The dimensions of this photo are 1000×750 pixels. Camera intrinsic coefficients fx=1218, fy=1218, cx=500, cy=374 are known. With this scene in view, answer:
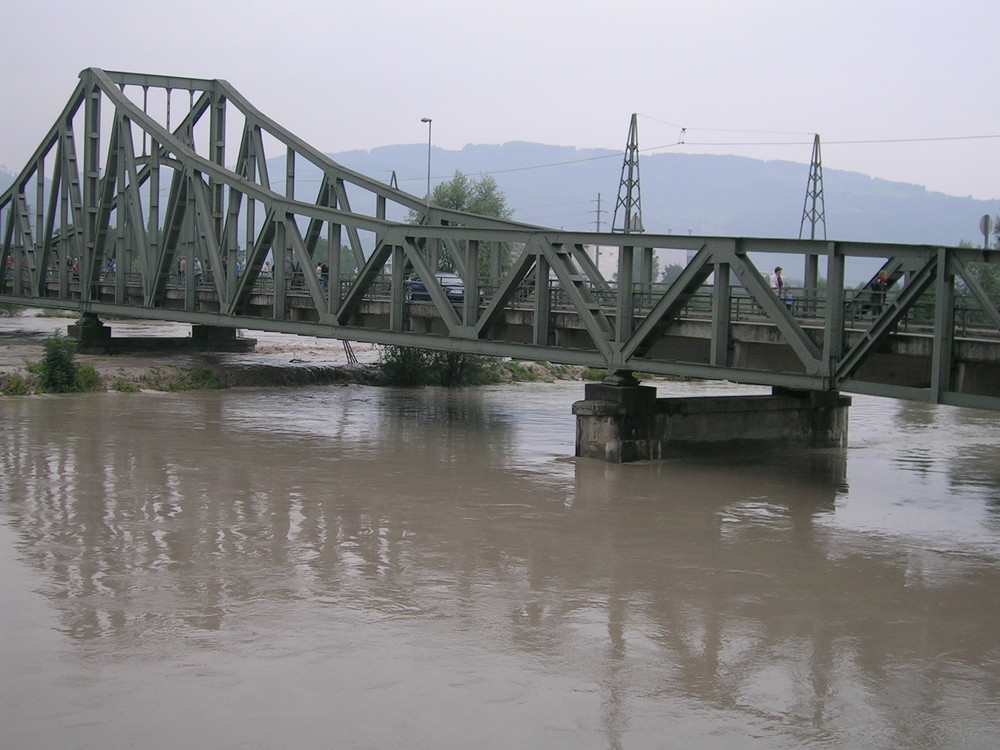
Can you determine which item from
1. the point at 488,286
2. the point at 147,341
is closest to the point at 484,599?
the point at 488,286

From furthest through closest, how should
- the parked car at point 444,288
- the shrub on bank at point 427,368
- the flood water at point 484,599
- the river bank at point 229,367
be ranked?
the shrub on bank at point 427,368, the river bank at point 229,367, the parked car at point 444,288, the flood water at point 484,599

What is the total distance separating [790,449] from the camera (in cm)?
2928

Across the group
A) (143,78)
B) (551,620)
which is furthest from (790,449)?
(143,78)

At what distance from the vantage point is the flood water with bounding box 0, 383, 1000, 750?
10891mm

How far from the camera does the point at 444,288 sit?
129ft

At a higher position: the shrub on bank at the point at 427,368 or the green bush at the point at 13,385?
the shrub on bank at the point at 427,368

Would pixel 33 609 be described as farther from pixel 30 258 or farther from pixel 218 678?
pixel 30 258

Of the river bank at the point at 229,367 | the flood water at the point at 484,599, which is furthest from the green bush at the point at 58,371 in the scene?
the flood water at the point at 484,599

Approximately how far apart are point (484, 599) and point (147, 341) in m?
33.9

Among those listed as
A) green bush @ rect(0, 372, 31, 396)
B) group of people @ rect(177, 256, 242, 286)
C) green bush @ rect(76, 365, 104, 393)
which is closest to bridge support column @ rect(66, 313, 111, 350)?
group of people @ rect(177, 256, 242, 286)

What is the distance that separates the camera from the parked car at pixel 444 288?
3572cm

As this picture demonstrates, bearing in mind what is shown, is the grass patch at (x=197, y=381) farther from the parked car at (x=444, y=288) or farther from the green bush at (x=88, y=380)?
the parked car at (x=444, y=288)

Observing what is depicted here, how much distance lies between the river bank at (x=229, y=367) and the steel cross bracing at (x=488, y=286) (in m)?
1.93

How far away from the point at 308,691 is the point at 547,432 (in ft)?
68.1
